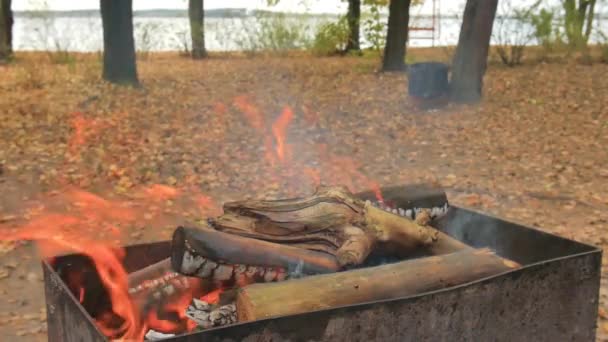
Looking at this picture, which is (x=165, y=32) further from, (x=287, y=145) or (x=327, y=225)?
(x=327, y=225)

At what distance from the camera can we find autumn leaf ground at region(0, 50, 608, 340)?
645 centimetres

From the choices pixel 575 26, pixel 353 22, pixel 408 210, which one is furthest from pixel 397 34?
pixel 408 210

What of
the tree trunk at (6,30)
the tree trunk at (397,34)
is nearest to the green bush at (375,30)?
the tree trunk at (397,34)

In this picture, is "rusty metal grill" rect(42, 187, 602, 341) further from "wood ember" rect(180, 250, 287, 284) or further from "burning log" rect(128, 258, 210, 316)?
"wood ember" rect(180, 250, 287, 284)

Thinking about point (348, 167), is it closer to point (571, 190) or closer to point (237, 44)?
point (571, 190)

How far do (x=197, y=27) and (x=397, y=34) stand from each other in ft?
22.5

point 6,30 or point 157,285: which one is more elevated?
point 6,30

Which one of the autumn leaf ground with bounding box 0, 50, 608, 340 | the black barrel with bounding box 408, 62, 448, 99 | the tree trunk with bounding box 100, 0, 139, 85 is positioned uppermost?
the tree trunk with bounding box 100, 0, 139, 85

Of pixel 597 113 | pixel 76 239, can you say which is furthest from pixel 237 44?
pixel 76 239

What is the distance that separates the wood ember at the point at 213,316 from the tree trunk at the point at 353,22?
769 inches

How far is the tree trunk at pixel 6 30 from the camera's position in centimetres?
1659

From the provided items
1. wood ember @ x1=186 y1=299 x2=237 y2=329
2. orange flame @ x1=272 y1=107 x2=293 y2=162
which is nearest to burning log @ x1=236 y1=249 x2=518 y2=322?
wood ember @ x1=186 y1=299 x2=237 y2=329

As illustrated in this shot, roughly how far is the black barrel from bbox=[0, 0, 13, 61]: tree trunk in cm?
1068

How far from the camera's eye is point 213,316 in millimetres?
2621
